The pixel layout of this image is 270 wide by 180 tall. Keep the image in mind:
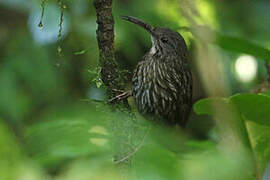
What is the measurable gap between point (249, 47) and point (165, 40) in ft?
4.97

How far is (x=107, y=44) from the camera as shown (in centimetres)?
184

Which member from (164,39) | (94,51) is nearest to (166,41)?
(164,39)

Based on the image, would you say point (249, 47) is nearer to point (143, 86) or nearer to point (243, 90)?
point (143, 86)

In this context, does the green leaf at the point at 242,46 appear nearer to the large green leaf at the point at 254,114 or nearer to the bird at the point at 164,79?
the large green leaf at the point at 254,114

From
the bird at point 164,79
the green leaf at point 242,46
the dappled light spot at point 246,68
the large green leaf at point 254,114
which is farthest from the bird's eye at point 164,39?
the large green leaf at point 254,114

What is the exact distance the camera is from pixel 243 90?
4.52m

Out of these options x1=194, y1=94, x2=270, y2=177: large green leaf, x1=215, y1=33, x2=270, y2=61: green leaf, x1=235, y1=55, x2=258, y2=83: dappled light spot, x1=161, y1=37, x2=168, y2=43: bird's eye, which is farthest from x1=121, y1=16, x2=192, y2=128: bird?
x1=194, y1=94, x2=270, y2=177: large green leaf

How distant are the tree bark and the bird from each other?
1.56 metres

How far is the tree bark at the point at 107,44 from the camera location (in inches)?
71.1

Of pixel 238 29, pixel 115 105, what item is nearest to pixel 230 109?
pixel 115 105

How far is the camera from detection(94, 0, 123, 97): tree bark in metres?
1.81

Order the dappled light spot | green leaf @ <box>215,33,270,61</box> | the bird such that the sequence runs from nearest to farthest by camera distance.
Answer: green leaf @ <box>215,33,270,61</box>
the bird
the dappled light spot

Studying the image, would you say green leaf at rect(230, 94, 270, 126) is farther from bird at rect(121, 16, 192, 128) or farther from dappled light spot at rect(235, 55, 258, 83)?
dappled light spot at rect(235, 55, 258, 83)

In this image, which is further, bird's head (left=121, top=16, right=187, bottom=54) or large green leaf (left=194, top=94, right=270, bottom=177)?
bird's head (left=121, top=16, right=187, bottom=54)
